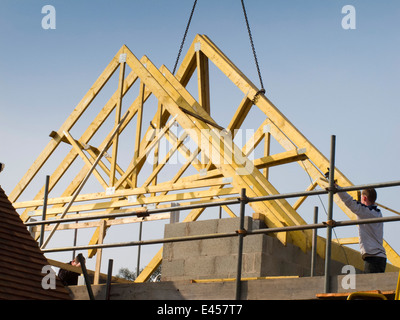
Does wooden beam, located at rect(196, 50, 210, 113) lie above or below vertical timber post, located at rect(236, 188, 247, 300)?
above

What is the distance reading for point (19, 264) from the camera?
12.6 meters

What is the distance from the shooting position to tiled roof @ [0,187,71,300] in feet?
39.7

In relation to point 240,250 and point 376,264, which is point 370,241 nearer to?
point 376,264

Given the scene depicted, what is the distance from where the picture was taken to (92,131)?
17.8 meters

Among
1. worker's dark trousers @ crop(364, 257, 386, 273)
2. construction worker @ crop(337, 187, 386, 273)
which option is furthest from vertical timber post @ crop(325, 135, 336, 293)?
worker's dark trousers @ crop(364, 257, 386, 273)

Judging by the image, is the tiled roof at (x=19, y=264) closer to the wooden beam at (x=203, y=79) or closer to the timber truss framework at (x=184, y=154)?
the timber truss framework at (x=184, y=154)

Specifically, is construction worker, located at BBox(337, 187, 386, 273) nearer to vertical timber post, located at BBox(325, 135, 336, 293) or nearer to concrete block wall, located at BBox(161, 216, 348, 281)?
vertical timber post, located at BBox(325, 135, 336, 293)

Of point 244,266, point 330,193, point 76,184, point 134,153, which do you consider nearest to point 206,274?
point 244,266

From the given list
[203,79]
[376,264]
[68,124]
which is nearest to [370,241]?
[376,264]

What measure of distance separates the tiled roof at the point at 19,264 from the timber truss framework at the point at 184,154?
1.33 meters

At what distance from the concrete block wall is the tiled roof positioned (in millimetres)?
1797

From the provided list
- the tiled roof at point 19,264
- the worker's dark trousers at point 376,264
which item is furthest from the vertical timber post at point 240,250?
the tiled roof at point 19,264

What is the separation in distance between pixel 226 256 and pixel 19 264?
3205 millimetres
